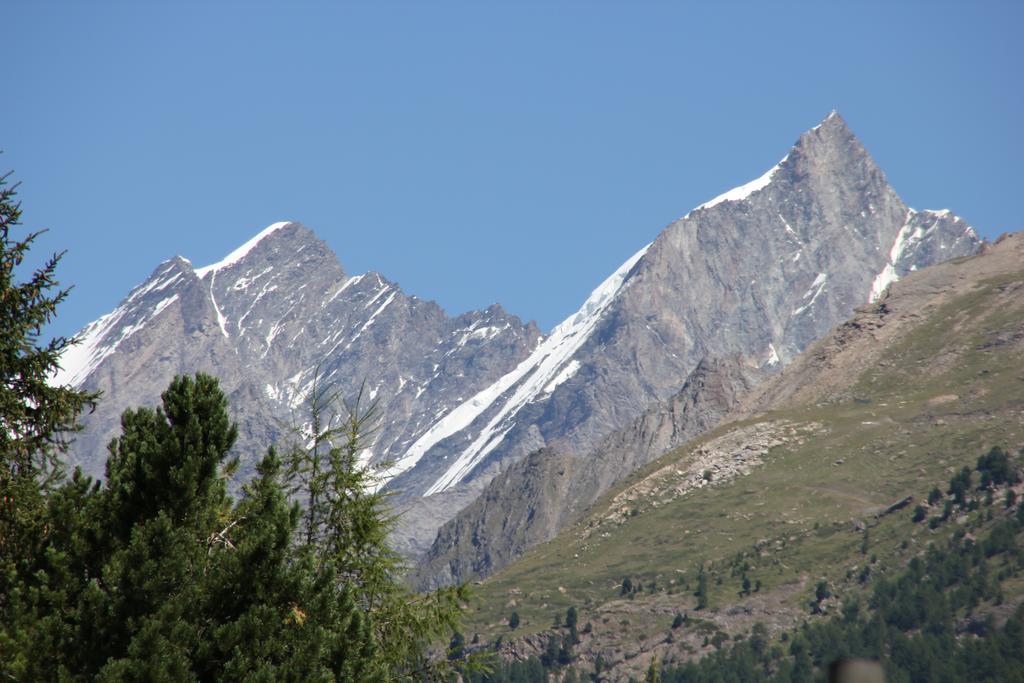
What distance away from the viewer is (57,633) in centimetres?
3105

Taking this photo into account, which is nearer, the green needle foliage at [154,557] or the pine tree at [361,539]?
the green needle foliage at [154,557]

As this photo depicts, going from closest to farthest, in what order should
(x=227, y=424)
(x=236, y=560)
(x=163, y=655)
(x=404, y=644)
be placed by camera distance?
(x=163, y=655) → (x=236, y=560) → (x=227, y=424) → (x=404, y=644)

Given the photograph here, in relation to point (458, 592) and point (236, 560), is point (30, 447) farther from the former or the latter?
point (458, 592)

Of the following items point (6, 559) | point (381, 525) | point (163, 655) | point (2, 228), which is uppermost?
point (2, 228)

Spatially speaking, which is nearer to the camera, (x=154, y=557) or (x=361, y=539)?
(x=154, y=557)

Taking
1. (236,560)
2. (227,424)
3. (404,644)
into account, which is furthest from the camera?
(404,644)

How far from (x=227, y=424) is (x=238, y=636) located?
606 cm

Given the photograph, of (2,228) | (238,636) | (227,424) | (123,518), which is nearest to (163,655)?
(238,636)

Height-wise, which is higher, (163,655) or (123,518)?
(123,518)

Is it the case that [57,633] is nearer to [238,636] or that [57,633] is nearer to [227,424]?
[238,636]

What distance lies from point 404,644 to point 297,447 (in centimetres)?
621

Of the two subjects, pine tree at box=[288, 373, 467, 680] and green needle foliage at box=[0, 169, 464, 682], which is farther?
pine tree at box=[288, 373, 467, 680]

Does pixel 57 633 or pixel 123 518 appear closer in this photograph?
pixel 57 633

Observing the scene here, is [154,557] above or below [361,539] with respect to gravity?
below
